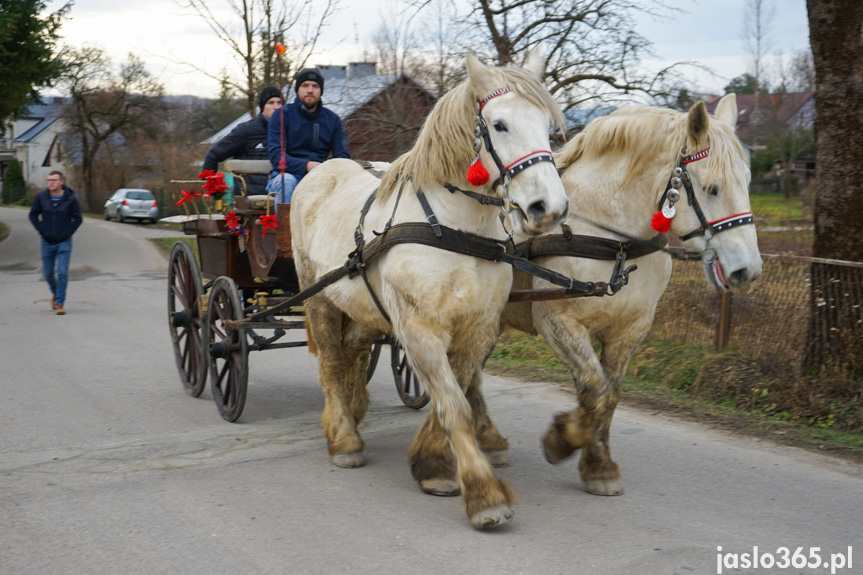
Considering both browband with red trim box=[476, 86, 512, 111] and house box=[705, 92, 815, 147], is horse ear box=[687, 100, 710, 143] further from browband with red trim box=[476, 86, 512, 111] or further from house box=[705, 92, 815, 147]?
house box=[705, 92, 815, 147]

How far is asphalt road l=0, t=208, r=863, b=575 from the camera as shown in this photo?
3.56 metres

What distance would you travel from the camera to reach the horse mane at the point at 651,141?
13.1ft

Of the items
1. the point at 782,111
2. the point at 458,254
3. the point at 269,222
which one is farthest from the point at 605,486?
the point at 782,111

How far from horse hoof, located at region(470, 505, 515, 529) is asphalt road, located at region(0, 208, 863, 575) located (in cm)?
7

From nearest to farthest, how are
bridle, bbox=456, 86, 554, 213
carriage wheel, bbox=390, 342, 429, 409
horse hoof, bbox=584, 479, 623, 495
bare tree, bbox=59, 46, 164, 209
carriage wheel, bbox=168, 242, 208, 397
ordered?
bridle, bbox=456, 86, 554, 213 → horse hoof, bbox=584, 479, 623, 495 → carriage wheel, bbox=390, 342, 429, 409 → carriage wheel, bbox=168, 242, 208, 397 → bare tree, bbox=59, 46, 164, 209

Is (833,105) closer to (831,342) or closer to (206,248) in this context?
(831,342)

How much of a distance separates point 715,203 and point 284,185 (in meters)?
3.10

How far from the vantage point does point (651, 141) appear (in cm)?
423

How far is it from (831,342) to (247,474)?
4017 mm

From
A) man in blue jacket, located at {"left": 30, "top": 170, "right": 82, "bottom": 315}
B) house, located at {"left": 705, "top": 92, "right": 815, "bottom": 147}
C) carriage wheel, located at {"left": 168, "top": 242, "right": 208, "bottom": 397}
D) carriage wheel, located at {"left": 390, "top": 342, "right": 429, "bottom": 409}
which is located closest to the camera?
carriage wheel, located at {"left": 390, "top": 342, "right": 429, "bottom": 409}

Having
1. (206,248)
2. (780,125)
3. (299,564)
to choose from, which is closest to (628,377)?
(206,248)

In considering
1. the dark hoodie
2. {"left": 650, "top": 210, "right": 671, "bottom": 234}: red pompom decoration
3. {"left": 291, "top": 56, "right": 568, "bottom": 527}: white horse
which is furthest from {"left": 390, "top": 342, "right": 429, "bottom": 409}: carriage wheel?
the dark hoodie

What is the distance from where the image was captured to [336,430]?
5.05 metres

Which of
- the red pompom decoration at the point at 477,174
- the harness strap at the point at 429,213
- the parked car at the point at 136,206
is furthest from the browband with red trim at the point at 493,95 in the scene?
the parked car at the point at 136,206
